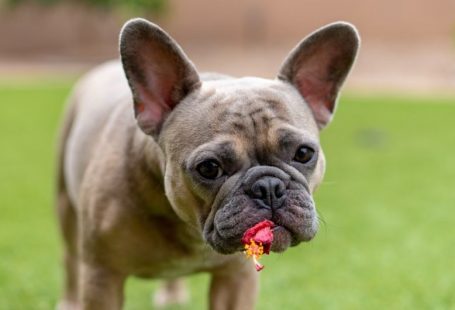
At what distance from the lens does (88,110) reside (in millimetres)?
3713

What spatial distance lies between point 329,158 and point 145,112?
15.7 ft

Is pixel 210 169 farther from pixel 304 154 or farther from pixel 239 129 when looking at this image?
pixel 304 154

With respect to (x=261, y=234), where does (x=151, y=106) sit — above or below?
above

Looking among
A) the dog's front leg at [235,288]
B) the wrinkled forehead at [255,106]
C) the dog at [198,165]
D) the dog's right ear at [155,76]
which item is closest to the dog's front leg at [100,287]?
the dog at [198,165]

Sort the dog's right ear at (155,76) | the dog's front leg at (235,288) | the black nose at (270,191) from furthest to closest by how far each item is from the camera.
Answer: the dog's front leg at (235,288) < the dog's right ear at (155,76) < the black nose at (270,191)

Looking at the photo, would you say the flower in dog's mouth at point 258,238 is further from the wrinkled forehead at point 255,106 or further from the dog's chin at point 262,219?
the wrinkled forehead at point 255,106

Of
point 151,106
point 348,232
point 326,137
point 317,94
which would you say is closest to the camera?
point 151,106

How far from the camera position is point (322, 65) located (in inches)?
119

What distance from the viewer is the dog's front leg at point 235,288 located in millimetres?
3164

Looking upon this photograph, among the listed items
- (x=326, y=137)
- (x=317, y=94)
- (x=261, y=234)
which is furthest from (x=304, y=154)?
(x=326, y=137)

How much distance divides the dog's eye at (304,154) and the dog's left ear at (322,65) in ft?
1.13

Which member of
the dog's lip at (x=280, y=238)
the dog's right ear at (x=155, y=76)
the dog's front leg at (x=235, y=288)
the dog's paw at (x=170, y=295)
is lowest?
the dog's paw at (x=170, y=295)

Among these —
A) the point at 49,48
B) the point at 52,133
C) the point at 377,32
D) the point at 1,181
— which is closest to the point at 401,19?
the point at 377,32

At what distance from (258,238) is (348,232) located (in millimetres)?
2740
